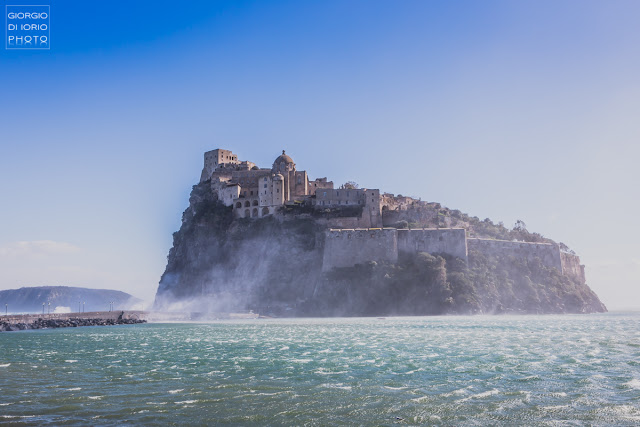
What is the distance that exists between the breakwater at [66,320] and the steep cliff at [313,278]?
1334 cm

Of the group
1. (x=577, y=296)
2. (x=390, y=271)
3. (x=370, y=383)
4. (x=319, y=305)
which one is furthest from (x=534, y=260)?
(x=370, y=383)

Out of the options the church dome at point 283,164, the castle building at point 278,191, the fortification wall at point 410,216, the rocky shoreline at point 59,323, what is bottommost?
the rocky shoreline at point 59,323

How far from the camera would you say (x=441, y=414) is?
1339cm

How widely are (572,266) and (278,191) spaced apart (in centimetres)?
5378

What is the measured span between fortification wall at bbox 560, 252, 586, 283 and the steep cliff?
9.24 feet

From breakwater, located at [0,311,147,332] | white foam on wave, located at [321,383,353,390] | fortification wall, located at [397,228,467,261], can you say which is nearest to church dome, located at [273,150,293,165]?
fortification wall, located at [397,228,467,261]

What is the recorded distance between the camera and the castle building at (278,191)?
96750mm

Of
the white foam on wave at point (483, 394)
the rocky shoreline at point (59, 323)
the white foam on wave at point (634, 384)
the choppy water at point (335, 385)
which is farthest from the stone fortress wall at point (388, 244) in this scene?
the white foam on wave at point (483, 394)

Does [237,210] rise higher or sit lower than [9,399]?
higher

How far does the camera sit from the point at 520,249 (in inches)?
3474

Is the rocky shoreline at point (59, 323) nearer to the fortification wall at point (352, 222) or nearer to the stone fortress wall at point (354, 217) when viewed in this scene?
the stone fortress wall at point (354, 217)

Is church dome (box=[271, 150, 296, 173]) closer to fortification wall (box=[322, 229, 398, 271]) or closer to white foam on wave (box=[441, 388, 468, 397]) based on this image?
fortification wall (box=[322, 229, 398, 271])

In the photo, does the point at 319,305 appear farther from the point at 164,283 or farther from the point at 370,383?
the point at 370,383

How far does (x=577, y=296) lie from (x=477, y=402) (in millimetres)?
81514
